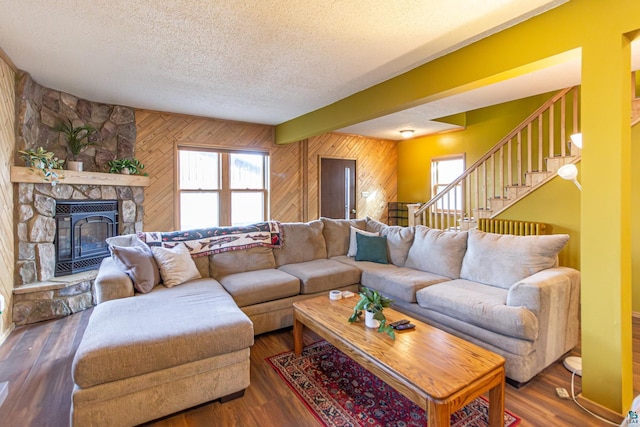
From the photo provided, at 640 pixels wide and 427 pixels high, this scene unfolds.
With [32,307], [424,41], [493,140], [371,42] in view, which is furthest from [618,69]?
[32,307]

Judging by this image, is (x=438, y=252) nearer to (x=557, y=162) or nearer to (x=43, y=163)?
(x=557, y=162)

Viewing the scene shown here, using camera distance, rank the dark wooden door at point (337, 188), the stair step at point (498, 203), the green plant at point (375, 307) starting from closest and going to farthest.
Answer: the green plant at point (375, 307), the stair step at point (498, 203), the dark wooden door at point (337, 188)

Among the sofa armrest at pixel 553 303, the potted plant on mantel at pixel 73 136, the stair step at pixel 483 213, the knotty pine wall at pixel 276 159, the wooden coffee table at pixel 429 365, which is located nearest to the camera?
the wooden coffee table at pixel 429 365

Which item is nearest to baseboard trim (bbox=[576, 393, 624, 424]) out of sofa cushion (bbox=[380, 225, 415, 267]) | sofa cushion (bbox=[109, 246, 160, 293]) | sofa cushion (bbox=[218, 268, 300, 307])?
sofa cushion (bbox=[380, 225, 415, 267])

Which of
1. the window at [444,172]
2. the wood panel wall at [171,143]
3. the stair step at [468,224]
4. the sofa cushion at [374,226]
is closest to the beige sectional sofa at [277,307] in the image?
the sofa cushion at [374,226]

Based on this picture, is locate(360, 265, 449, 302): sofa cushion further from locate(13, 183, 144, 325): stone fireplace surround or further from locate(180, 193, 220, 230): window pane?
locate(13, 183, 144, 325): stone fireplace surround

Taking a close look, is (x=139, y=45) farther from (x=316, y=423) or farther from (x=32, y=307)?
(x=316, y=423)

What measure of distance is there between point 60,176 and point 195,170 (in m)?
1.93

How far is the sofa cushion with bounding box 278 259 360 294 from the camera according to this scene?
127 inches

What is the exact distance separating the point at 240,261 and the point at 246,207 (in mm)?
2446

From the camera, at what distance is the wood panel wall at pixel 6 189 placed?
2.92 m

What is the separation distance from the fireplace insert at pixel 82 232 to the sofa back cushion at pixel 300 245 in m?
2.39

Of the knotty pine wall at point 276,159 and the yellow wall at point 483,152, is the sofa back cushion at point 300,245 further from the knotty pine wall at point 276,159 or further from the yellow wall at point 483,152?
the yellow wall at point 483,152

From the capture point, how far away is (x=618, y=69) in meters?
1.78
